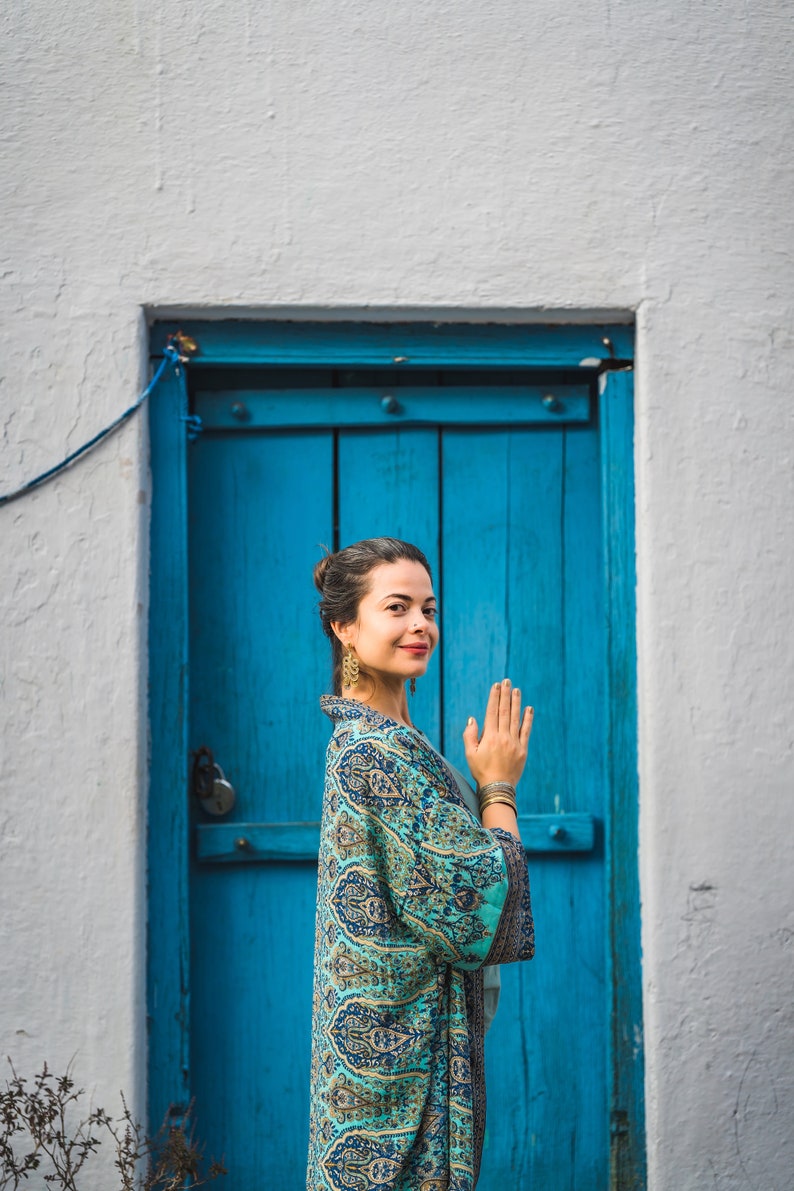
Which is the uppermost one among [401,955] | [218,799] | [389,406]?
[389,406]

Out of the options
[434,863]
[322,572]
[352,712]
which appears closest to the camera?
[434,863]

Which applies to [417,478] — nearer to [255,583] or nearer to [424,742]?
[255,583]

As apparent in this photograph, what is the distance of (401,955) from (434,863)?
17 centimetres

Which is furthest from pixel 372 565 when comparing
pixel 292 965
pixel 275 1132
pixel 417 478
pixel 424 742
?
pixel 275 1132

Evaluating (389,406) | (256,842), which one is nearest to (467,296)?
(389,406)

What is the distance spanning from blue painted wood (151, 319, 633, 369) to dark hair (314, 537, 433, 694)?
968 millimetres

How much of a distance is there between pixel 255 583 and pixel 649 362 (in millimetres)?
1178

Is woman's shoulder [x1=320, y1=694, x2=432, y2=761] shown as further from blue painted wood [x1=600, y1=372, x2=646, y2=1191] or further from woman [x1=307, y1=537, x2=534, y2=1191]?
blue painted wood [x1=600, y1=372, x2=646, y2=1191]

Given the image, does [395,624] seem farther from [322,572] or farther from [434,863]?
[434,863]

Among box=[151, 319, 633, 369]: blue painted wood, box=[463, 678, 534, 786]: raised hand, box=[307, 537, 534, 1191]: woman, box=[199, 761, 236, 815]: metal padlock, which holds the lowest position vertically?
box=[307, 537, 534, 1191]: woman

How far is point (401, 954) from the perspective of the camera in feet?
5.81

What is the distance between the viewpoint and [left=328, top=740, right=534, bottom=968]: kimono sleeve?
174 centimetres

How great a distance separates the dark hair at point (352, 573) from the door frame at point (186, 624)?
0.85 metres

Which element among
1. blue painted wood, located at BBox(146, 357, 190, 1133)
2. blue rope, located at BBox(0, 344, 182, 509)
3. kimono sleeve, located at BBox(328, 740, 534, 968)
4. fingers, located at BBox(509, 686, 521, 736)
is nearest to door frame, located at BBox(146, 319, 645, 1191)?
blue painted wood, located at BBox(146, 357, 190, 1133)
